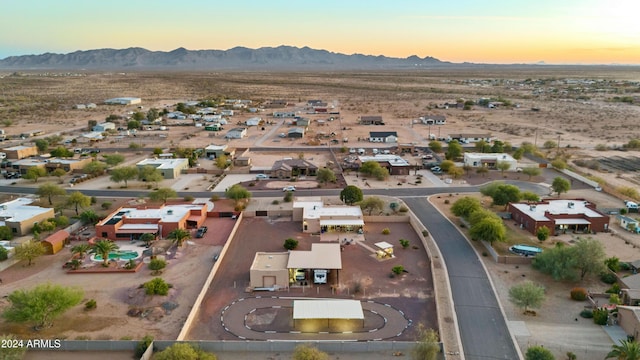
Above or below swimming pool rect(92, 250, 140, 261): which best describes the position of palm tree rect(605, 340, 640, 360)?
above

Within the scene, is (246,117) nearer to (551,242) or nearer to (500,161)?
(500,161)

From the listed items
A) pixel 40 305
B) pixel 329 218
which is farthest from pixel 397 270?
pixel 40 305

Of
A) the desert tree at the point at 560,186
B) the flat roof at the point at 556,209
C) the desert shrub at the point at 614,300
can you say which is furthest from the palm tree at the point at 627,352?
the desert tree at the point at 560,186

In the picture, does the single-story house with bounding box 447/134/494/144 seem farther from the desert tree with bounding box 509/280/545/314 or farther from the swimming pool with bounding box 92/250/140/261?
the swimming pool with bounding box 92/250/140/261

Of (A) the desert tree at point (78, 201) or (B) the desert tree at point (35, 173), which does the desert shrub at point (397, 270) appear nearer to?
(A) the desert tree at point (78, 201)

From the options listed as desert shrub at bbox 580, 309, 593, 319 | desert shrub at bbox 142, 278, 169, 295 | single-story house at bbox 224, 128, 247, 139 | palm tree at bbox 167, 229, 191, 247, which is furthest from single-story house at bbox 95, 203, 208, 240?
single-story house at bbox 224, 128, 247, 139
